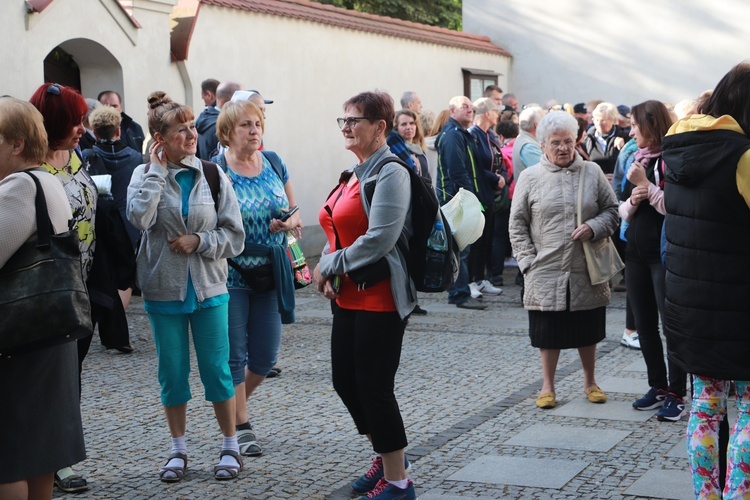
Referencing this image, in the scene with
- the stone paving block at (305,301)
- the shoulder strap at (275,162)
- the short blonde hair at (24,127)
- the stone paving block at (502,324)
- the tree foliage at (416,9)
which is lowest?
the stone paving block at (502,324)

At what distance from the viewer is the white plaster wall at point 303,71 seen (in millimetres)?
14078

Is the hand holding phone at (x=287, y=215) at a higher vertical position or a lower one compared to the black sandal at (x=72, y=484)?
higher

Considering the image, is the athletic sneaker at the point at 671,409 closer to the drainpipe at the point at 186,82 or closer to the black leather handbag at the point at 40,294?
the black leather handbag at the point at 40,294

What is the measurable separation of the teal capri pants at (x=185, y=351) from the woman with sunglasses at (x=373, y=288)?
2.28ft

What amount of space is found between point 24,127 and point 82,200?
3.47 ft

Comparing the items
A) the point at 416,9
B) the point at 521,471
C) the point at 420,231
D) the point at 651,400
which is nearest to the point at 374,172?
the point at 420,231

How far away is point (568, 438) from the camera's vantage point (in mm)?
5953

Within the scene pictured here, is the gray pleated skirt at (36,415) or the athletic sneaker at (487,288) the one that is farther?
the athletic sneaker at (487,288)

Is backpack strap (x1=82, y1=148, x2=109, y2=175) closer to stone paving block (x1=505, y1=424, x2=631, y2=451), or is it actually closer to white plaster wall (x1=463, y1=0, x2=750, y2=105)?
stone paving block (x1=505, y1=424, x2=631, y2=451)

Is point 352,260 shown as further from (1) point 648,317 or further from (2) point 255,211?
(1) point 648,317

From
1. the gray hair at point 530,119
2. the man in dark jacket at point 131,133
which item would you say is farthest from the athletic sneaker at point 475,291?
the man in dark jacket at point 131,133

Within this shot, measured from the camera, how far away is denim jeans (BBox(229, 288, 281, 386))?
5.70m

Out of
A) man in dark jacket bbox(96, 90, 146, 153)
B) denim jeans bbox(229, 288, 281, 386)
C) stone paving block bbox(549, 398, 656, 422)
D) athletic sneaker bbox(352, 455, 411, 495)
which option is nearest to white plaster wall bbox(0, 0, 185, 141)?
man in dark jacket bbox(96, 90, 146, 153)

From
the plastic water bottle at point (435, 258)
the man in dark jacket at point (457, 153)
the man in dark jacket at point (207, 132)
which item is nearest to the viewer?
the plastic water bottle at point (435, 258)
